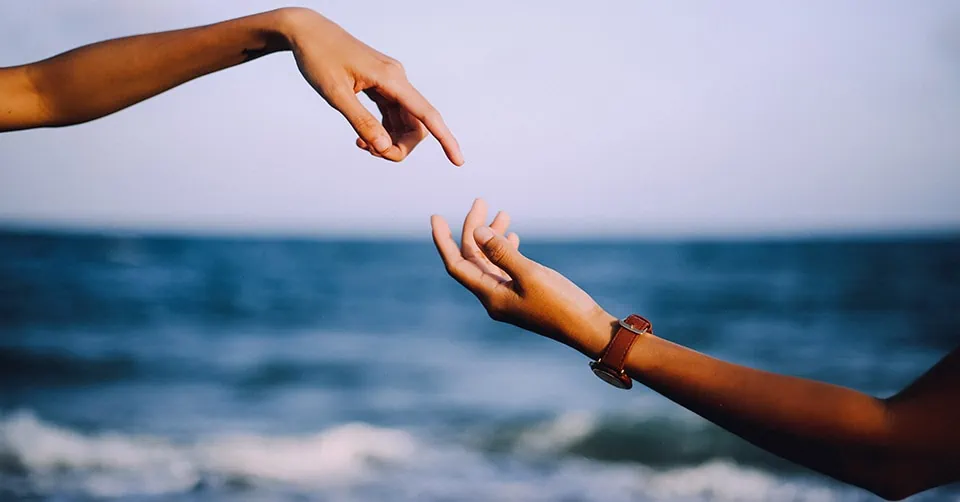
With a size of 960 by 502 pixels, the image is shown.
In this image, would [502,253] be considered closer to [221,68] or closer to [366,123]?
[366,123]

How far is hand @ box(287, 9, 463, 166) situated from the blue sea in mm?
6119

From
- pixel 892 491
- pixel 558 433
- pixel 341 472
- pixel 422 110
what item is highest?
pixel 558 433

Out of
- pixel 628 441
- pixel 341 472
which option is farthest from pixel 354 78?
pixel 628 441

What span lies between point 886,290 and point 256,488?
17.2 metres

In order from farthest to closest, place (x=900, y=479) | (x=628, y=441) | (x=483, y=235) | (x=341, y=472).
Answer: (x=628, y=441), (x=341, y=472), (x=483, y=235), (x=900, y=479)

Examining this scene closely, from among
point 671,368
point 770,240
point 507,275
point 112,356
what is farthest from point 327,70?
point 770,240

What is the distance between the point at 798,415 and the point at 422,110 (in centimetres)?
82

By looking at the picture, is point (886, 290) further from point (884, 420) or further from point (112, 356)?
point (884, 420)

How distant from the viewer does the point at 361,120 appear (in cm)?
163

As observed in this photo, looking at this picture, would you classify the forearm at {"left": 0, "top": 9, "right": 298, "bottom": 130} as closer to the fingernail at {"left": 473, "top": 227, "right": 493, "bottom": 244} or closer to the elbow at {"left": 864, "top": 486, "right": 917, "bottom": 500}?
the fingernail at {"left": 473, "top": 227, "right": 493, "bottom": 244}

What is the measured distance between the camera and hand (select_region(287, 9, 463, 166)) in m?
1.65

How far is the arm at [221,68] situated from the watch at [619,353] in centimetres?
43

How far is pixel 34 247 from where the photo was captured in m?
28.3

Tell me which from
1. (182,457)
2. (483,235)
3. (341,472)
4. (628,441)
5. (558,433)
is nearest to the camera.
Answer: (483,235)
